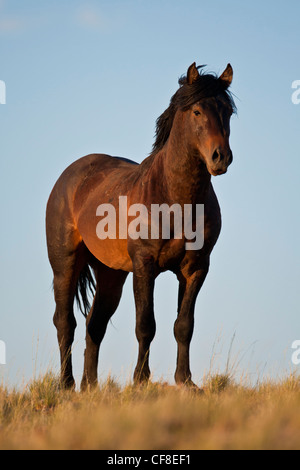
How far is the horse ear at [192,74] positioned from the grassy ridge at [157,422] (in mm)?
3031

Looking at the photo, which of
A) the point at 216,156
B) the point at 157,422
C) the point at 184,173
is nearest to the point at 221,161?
the point at 216,156

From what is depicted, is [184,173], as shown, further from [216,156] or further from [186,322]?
[186,322]

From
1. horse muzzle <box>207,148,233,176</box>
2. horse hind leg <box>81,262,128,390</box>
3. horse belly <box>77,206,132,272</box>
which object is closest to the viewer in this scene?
horse muzzle <box>207,148,233,176</box>

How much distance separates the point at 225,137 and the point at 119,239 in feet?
6.64

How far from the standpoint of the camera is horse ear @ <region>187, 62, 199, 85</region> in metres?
7.08

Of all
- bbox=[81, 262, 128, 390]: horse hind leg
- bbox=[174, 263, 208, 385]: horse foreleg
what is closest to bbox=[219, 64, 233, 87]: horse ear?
bbox=[174, 263, 208, 385]: horse foreleg

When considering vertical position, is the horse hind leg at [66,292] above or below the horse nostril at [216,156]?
below

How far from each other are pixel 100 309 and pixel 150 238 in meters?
2.31

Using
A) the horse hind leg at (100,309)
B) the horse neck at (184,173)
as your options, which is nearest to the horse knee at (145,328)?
the horse neck at (184,173)

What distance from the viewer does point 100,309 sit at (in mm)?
9383

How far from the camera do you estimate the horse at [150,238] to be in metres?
7.01

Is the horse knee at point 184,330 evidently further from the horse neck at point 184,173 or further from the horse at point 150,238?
the horse neck at point 184,173

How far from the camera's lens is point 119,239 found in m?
8.15

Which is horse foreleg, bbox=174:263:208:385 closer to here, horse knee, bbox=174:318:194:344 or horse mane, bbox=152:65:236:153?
horse knee, bbox=174:318:194:344
